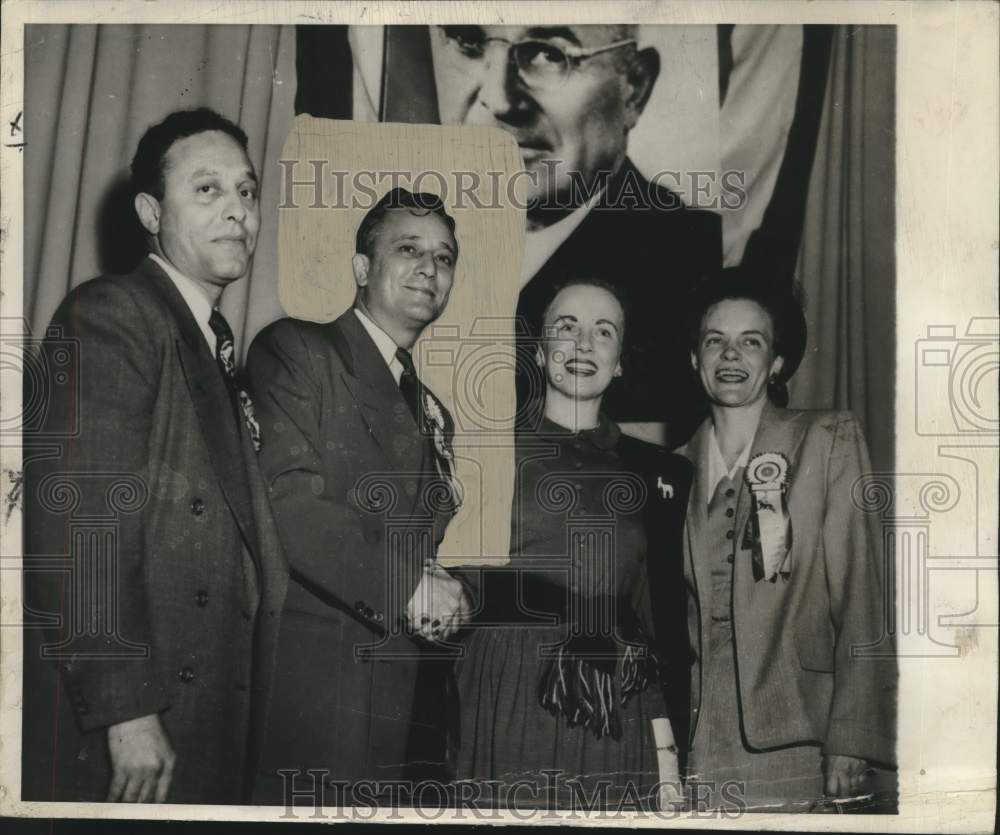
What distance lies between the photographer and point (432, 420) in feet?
8.32

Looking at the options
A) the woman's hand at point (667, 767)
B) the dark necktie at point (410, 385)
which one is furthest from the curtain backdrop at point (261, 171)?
the woman's hand at point (667, 767)

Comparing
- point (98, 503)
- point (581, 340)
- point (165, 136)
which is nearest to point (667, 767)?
point (581, 340)

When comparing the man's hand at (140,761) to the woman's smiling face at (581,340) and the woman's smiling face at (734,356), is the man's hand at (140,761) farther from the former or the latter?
the woman's smiling face at (734,356)

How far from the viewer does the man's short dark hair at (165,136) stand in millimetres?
2537

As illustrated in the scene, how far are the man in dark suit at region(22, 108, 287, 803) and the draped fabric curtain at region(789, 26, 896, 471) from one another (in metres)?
1.33

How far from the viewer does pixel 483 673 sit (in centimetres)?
251

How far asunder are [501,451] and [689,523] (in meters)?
0.48

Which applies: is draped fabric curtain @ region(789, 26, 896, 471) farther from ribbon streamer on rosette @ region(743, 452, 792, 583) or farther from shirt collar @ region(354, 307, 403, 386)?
shirt collar @ region(354, 307, 403, 386)

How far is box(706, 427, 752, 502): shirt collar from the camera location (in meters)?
2.55

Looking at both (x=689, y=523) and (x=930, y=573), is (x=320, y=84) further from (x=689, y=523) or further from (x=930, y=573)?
(x=930, y=573)

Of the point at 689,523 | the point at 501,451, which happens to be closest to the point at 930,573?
the point at 689,523

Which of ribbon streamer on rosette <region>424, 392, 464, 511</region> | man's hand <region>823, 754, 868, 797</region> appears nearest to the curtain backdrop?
ribbon streamer on rosette <region>424, 392, 464, 511</region>

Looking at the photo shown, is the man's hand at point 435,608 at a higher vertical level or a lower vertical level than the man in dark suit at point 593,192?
lower

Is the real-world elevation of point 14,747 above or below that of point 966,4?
below
